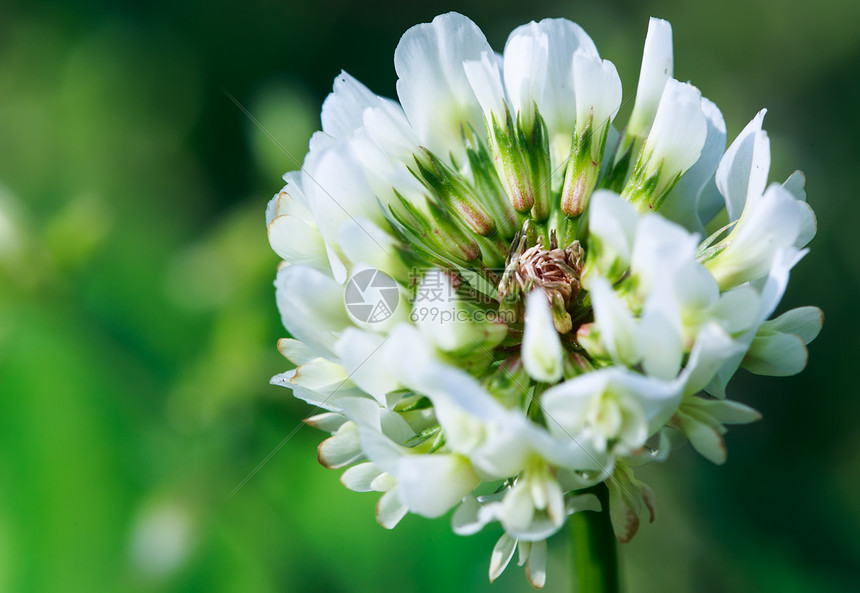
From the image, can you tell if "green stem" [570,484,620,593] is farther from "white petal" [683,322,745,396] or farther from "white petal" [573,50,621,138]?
"white petal" [573,50,621,138]

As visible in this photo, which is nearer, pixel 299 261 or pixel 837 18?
pixel 299 261

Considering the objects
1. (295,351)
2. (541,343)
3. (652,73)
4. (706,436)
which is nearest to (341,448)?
(295,351)

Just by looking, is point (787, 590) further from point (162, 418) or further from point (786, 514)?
point (162, 418)

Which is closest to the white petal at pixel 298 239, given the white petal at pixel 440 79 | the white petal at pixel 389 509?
the white petal at pixel 440 79

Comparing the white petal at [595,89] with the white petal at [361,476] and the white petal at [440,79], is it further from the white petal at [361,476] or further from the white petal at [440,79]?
the white petal at [361,476]

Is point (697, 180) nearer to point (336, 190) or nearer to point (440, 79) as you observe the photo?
point (440, 79)

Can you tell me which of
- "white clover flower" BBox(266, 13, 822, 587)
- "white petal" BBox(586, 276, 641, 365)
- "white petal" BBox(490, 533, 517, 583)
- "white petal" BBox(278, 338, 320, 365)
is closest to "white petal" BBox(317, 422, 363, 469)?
"white clover flower" BBox(266, 13, 822, 587)

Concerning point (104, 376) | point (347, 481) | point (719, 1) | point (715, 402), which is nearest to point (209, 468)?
point (104, 376)
